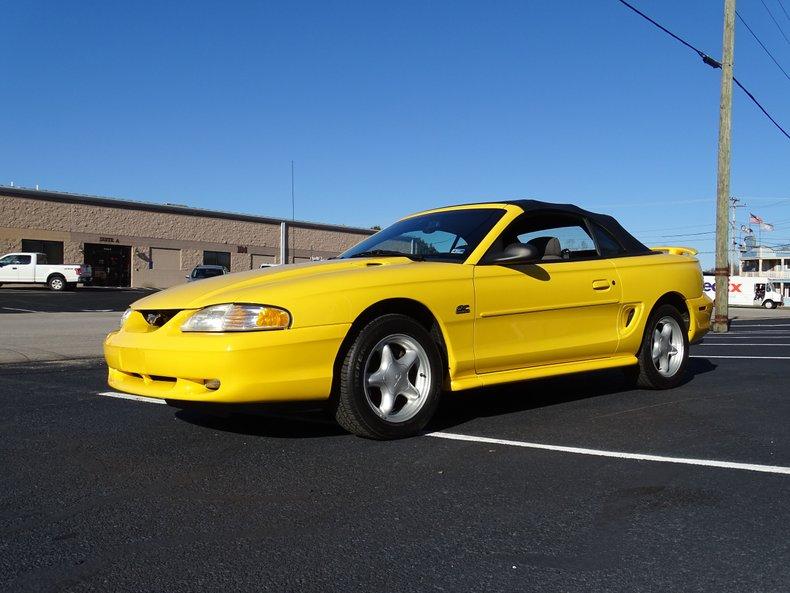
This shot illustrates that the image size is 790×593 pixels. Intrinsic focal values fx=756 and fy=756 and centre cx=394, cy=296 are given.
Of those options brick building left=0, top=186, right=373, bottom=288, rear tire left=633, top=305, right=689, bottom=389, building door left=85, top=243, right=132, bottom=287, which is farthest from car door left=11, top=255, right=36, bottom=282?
rear tire left=633, top=305, right=689, bottom=389

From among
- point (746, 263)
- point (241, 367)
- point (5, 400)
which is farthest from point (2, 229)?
point (746, 263)

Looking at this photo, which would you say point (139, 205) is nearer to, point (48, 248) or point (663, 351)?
point (48, 248)

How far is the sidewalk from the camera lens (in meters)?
8.77

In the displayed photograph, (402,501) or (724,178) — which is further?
(724,178)

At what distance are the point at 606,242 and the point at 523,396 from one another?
138cm

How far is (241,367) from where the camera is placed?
3809 millimetres

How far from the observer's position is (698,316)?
21.2ft

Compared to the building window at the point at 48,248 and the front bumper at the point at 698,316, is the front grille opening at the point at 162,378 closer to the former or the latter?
the front bumper at the point at 698,316

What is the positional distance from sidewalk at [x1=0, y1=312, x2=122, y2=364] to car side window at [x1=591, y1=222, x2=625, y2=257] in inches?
241

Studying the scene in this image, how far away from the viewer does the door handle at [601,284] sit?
5.48 metres

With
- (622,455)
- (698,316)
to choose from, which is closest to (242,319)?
(622,455)

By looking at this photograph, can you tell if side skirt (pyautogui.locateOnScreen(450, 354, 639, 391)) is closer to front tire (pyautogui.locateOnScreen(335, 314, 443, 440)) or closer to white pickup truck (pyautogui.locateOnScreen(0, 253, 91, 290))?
front tire (pyautogui.locateOnScreen(335, 314, 443, 440))

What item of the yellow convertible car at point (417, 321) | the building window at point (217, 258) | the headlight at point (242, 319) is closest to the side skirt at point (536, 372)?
the yellow convertible car at point (417, 321)

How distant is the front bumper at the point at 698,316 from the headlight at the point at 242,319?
3.92 m
